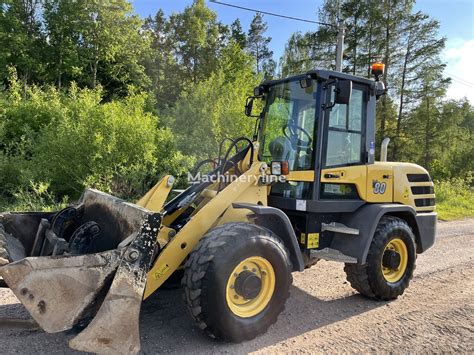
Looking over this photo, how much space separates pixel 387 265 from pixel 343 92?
2.09 metres

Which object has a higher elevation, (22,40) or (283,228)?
(22,40)

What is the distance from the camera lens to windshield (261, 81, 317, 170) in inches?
169

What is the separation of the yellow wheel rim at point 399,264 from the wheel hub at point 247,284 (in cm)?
192

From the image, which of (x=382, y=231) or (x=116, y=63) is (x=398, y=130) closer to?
(x=116, y=63)

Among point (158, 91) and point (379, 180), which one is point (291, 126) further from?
point (158, 91)

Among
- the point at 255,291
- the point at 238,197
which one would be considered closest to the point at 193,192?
the point at 238,197

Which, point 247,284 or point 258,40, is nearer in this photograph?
point 247,284

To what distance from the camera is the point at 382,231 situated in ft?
14.8

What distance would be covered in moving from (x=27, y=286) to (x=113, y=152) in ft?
23.8

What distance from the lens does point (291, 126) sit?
442 cm

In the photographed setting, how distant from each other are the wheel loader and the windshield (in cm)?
1

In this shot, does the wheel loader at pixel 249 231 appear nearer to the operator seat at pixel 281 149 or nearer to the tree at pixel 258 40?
the operator seat at pixel 281 149

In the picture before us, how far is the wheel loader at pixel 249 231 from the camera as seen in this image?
9.13 feet

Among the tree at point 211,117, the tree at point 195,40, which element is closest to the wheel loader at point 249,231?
the tree at point 211,117
